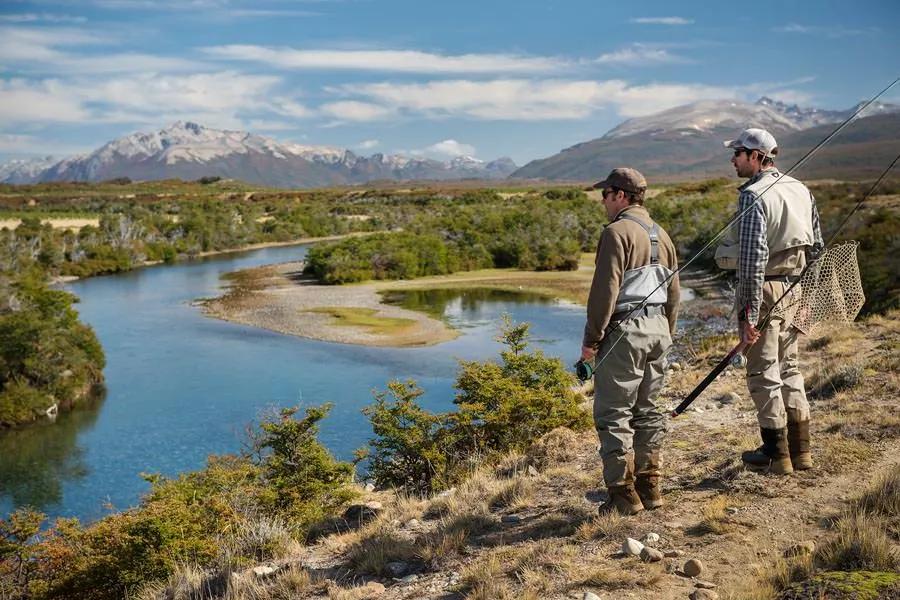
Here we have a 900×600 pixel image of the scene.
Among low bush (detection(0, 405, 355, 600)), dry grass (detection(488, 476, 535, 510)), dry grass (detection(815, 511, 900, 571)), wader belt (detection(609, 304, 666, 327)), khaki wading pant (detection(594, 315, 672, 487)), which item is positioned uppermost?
wader belt (detection(609, 304, 666, 327))

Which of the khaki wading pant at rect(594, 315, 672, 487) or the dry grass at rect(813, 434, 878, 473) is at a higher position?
the khaki wading pant at rect(594, 315, 672, 487)

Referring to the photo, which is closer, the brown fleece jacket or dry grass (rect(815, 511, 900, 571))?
dry grass (rect(815, 511, 900, 571))

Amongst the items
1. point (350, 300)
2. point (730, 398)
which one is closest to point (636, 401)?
point (730, 398)

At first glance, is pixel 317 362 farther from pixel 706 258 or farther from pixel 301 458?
pixel 706 258

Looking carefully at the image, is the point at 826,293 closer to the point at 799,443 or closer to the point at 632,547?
the point at 799,443

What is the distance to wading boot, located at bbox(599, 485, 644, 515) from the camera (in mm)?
5410

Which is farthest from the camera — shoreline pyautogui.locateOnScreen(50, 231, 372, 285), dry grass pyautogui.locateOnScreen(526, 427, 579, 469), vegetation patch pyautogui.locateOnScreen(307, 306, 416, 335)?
shoreline pyautogui.locateOnScreen(50, 231, 372, 285)

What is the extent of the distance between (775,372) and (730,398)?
3975 mm

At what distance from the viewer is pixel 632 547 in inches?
192

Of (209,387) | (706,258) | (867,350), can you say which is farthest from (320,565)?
(706,258)

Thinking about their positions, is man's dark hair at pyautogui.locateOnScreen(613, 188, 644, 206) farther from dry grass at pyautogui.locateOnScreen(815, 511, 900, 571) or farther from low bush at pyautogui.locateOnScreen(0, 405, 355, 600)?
low bush at pyautogui.locateOnScreen(0, 405, 355, 600)

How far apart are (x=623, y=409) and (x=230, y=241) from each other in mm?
86589

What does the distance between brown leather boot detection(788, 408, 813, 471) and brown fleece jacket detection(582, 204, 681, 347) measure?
1.68m

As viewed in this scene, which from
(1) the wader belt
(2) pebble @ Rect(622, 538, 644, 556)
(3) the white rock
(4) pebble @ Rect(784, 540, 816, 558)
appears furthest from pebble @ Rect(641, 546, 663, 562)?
(3) the white rock
